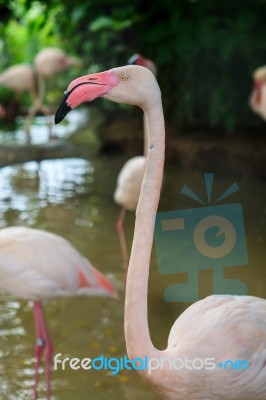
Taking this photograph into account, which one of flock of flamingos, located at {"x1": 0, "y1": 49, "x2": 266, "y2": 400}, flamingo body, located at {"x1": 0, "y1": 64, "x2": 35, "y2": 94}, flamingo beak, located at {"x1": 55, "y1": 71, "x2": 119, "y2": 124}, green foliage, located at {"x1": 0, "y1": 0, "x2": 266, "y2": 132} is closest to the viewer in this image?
flamingo beak, located at {"x1": 55, "y1": 71, "x2": 119, "y2": 124}

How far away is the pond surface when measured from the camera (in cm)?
302

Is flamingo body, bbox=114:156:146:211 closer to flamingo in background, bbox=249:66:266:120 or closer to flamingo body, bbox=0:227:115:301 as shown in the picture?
flamingo body, bbox=0:227:115:301

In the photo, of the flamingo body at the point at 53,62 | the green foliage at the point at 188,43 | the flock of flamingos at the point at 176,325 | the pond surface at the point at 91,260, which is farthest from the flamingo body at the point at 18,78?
the flock of flamingos at the point at 176,325

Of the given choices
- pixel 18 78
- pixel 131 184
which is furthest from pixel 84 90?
pixel 18 78

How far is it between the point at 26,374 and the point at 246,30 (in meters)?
4.56

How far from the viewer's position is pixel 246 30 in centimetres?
658

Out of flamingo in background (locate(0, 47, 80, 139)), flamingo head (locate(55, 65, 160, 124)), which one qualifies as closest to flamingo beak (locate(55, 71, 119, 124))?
flamingo head (locate(55, 65, 160, 124))

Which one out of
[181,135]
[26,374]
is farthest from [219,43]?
[26,374]

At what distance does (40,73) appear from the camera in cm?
794

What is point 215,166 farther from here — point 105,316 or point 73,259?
point 73,259

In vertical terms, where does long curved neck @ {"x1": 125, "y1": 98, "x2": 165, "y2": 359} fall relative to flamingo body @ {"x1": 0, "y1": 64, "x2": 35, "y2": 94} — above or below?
below

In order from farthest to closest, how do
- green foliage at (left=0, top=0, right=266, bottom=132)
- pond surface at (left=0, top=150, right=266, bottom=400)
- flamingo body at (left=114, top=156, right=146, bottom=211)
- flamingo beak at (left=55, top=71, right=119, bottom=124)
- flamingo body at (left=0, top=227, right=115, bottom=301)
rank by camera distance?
green foliage at (left=0, top=0, right=266, bottom=132), flamingo body at (left=114, top=156, right=146, bottom=211), pond surface at (left=0, top=150, right=266, bottom=400), flamingo body at (left=0, top=227, right=115, bottom=301), flamingo beak at (left=55, top=71, right=119, bottom=124)

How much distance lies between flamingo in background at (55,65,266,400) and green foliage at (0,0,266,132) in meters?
4.72

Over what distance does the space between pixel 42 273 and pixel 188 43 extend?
4.23 m
